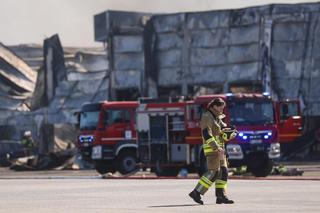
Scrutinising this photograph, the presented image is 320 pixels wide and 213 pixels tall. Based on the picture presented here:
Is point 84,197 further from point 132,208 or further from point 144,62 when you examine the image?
point 144,62

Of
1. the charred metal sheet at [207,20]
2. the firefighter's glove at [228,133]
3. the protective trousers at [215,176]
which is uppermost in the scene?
the charred metal sheet at [207,20]

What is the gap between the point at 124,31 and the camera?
52.2 meters

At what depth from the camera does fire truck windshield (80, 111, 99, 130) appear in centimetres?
3400

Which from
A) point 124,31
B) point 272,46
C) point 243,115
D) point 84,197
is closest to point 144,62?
point 124,31

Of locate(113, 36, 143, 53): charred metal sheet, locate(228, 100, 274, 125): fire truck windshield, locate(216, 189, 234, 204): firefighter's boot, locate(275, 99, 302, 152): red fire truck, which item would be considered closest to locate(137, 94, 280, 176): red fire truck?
locate(228, 100, 274, 125): fire truck windshield

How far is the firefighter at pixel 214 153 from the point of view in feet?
49.9

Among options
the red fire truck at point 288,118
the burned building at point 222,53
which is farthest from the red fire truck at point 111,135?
the burned building at point 222,53

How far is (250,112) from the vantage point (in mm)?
28141

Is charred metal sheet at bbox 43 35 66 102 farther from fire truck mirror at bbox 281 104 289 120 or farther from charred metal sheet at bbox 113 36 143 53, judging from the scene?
fire truck mirror at bbox 281 104 289 120

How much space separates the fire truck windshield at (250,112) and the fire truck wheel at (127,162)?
5821mm

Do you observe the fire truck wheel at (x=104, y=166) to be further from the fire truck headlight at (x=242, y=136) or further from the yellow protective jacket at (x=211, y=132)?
the yellow protective jacket at (x=211, y=132)

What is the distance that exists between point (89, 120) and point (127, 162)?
2.30 metres

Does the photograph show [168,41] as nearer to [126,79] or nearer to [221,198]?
[126,79]

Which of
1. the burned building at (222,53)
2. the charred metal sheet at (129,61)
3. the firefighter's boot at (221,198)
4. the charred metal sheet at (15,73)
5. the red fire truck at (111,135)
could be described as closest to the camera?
the firefighter's boot at (221,198)
